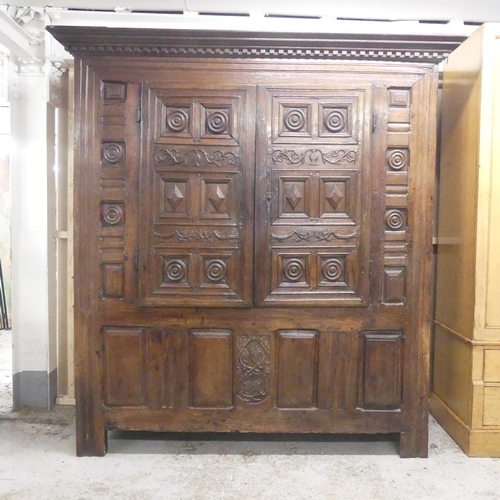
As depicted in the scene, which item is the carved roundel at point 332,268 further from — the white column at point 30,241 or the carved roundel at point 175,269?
the white column at point 30,241

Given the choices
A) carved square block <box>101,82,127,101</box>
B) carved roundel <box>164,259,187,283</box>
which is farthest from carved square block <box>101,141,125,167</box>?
carved roundel <box>164,259,187,283</box>

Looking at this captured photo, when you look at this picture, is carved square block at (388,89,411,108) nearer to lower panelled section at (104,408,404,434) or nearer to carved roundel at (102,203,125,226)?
carved roundel at (102,203,125,226)

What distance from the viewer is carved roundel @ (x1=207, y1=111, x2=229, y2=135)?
214cm

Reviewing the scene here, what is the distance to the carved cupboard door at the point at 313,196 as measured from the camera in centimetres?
214

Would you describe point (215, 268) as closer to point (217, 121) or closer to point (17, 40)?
point (217, 121)

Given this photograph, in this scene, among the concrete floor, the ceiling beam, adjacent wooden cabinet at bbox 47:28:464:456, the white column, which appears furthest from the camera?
the white column

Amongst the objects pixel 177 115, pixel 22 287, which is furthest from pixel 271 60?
pixel 22 287

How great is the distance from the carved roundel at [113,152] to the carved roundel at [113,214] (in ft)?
0.75

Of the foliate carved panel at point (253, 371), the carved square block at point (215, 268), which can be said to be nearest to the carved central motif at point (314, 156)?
the carved square block at point (215, 268)

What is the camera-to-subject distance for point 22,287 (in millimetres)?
2758

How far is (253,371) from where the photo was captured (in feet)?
7.32

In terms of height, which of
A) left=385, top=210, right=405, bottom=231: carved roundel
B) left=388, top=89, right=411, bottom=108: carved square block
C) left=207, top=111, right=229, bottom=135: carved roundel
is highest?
left=388, top=89, right=411, bottom=108: carved square block

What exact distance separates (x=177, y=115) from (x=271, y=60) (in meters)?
→ 0.57

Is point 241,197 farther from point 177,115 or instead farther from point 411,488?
point 411,488
